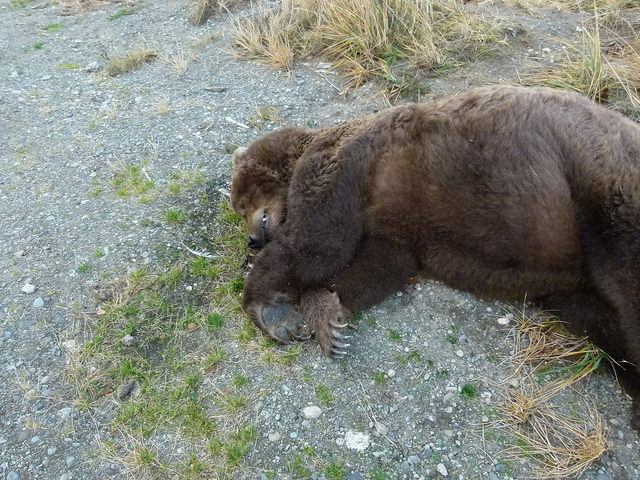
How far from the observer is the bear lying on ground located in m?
3.47

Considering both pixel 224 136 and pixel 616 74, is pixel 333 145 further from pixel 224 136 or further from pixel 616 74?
pixel 616 74

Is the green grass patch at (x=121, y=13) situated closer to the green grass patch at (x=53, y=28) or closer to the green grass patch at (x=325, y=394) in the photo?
the green grass patch at (x=53, y=28)

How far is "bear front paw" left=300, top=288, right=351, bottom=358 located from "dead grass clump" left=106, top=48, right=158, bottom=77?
5.39 m

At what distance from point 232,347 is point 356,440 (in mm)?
1220

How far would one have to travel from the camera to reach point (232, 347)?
159 inches

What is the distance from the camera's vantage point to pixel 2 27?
9430mm

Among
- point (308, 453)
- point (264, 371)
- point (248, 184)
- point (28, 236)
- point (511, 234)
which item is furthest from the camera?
point (28, 236)

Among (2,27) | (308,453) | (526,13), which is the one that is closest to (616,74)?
(526,13)

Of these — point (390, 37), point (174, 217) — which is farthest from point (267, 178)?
point (390, 37)

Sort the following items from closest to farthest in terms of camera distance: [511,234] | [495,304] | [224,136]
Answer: [511,234] → [495,304] → [224,136]

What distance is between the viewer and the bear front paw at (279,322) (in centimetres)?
403

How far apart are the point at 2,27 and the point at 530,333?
10.3 metres

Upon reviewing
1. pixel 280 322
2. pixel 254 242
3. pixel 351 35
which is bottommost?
pixel 280 322

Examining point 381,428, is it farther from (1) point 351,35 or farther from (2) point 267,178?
(1) point 351,35
